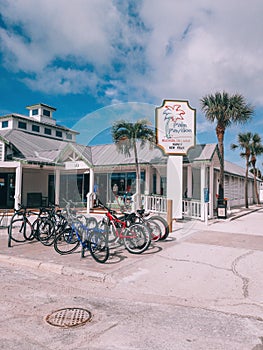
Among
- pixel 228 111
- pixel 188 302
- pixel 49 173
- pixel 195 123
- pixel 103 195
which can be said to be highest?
pixel 228 111

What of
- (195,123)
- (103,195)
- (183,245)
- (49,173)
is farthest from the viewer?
(49,173)

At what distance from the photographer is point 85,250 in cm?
714

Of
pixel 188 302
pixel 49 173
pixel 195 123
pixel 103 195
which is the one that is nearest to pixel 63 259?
pixel 188 302

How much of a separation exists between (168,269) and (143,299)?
1586mm

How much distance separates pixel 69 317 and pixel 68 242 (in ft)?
13.3

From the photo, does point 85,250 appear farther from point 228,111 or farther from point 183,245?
point 228,111

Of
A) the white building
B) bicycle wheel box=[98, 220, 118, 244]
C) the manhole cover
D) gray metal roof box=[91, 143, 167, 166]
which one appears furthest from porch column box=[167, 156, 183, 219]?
the manhole cover

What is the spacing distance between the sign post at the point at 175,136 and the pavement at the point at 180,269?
4083 millimetres

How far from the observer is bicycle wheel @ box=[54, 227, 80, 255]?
7.22 meters

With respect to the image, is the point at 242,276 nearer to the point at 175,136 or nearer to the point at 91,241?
the point at 91,241

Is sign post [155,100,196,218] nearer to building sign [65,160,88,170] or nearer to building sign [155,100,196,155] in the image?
building sign [155,100,196,155]

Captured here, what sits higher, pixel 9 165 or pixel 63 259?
pixel 9 165

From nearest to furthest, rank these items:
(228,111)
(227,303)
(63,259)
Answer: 1. (227,303)
2. (63,259)
3. (228,111)

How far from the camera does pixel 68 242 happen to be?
7.66m
